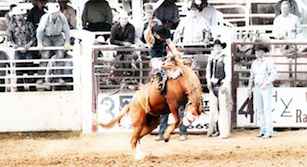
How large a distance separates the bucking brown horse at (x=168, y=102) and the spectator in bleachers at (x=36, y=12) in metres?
4.90

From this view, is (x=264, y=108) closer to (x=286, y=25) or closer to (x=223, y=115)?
(x=223, y=115)

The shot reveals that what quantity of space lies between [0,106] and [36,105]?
31.0 inches

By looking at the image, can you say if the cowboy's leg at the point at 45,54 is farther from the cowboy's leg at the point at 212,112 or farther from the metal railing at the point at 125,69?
the cowboy's leg at the point at 212,112

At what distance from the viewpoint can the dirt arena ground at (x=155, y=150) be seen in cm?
1427

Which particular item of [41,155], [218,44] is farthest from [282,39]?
[41,155]

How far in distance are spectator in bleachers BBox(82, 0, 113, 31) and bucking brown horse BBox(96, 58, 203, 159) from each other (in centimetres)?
467

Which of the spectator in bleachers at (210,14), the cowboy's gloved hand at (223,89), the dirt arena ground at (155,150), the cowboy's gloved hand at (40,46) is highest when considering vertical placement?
the spectator in bleachers at (210,14)

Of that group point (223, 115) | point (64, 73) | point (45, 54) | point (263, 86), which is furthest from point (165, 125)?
point (45, 54)

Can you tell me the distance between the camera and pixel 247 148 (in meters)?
16.0

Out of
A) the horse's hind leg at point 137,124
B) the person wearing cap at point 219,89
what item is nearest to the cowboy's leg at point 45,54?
the person wearing cap at point 219,89

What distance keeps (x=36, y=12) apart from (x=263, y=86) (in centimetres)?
555

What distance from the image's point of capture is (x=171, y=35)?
18.6 metres

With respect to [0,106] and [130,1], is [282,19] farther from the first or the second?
[0,106]

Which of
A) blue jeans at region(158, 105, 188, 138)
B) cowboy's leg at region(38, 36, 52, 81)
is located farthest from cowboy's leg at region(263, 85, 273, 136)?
cowboy's leg at region(38, 36, 52, 81)
